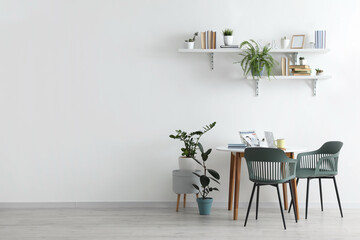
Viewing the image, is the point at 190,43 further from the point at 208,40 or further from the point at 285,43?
the point at 285,43

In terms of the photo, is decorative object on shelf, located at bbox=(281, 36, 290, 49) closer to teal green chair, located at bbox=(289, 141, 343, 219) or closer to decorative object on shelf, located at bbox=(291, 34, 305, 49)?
decorative object on shelf, located at bbox=(291, 34, 305, 49)

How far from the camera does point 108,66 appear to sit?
17.0 feet

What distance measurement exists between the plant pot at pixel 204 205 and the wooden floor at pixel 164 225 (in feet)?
0.22

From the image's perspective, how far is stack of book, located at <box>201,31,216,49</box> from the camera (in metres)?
5.00

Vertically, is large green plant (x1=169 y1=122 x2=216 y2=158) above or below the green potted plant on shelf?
below

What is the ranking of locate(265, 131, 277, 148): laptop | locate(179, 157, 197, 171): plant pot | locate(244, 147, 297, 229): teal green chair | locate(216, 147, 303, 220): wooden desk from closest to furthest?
locate(244, 147, 297, 229): teal green chair → locate(216, 147, 303, 220): wooden desk → locate(265, 131, 277, 148): laptop → locate(179, 157, 197, 171): plant pot

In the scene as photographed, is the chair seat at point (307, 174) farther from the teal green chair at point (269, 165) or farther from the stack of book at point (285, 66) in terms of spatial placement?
the stack of book at point (285, 66)

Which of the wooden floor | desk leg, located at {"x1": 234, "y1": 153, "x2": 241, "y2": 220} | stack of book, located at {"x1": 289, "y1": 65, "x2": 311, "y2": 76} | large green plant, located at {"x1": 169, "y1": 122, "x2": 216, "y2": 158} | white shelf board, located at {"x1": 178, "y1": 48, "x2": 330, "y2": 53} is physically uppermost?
white shelf board, located at {"x1": 178, "y1": 48, "x2": 330, "y2": 53}

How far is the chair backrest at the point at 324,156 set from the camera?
14.9ft

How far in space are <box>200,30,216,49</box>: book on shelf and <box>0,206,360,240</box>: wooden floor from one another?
1.78 metres

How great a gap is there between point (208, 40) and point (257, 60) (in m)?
0.58

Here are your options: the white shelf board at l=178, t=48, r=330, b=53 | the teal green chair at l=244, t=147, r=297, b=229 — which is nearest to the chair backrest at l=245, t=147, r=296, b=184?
the teal green chair at l=244, t=147, r=297, b=229

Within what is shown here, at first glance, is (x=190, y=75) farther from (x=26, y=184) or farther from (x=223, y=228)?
(x=26, y=184)

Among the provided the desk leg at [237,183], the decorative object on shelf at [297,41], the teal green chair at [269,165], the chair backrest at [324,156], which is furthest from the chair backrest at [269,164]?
the decorative object on shelf at [297,41]
